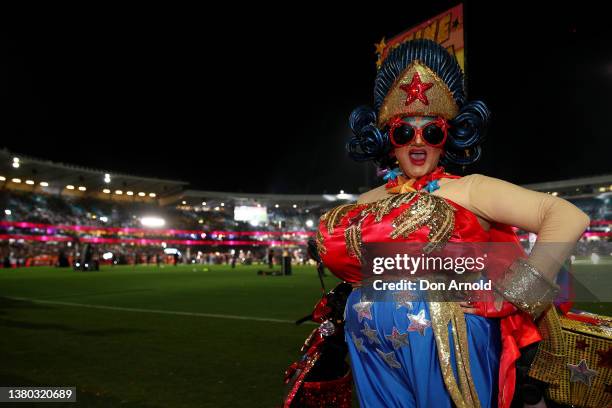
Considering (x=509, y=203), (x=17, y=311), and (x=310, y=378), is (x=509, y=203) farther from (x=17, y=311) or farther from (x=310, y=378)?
(x=17, y=311)

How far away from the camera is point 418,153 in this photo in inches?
81.5

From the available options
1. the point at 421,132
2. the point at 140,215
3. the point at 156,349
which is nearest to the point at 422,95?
the point at 421,132

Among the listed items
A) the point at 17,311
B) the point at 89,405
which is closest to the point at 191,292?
the point at 17,311

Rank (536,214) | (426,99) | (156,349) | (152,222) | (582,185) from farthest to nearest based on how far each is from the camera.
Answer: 1. (152,222)
2. (582,185)
3. (156,349)
4. (426,99)
5. (536,214)

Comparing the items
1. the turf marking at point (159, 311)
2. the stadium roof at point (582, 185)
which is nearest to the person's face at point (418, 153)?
the turf marking at point (159, 311)

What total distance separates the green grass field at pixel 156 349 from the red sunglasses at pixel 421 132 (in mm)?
1356

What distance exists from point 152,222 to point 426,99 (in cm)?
5890

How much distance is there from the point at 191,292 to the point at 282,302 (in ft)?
14.7

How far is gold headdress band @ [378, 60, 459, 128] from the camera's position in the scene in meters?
2.04

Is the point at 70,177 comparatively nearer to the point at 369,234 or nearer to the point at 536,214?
the point at 369,234

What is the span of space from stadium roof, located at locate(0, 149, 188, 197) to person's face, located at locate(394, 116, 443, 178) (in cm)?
4611

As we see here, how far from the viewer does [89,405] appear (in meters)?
4.17

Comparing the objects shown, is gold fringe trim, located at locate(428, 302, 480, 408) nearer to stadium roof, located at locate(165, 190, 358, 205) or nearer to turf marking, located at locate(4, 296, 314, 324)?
turf marking, located at locate(4, 296, 314, 324)

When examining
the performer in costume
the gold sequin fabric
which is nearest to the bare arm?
the performer in costume
